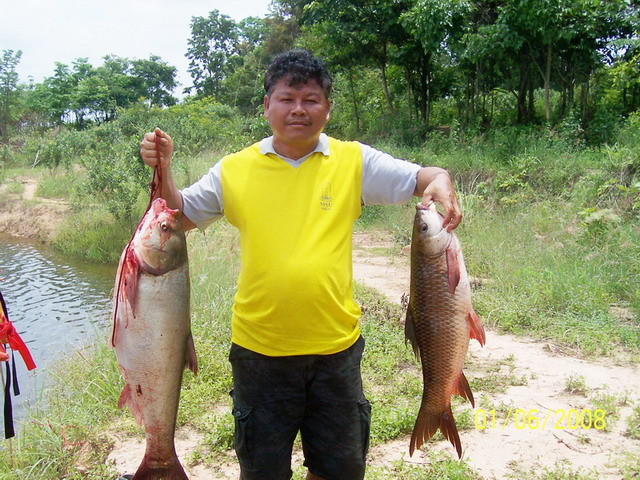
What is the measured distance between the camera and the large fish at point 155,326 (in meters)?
2.12

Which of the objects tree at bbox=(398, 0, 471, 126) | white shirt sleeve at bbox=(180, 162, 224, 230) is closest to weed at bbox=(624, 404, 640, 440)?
white shirt sleeve at bbox=(180, 162, 224, 230)

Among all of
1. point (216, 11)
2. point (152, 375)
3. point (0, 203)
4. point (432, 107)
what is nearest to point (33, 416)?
point (152, 375)

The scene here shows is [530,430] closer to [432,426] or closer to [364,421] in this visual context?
[432,426]

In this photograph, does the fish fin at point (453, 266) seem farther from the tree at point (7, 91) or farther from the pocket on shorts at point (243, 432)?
the tree at point (7, 91)

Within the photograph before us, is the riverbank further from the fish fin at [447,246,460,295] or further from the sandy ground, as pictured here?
the fish fin at [447,246,460,295]

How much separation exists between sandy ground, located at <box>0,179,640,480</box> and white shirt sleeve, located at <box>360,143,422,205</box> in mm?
1806

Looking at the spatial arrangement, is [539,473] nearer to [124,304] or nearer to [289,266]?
[289,266]

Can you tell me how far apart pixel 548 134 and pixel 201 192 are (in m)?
11.0

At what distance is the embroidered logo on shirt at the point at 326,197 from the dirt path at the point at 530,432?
1932 millimetres

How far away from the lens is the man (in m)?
2.19

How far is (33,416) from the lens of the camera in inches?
175

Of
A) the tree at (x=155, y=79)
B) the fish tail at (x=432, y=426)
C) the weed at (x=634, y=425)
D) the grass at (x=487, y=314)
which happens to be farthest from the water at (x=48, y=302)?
the tree at (x=155, y=79)

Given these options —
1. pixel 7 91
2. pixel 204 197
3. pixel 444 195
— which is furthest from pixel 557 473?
pixel 7 91

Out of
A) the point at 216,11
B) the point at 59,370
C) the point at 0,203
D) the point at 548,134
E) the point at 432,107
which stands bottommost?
the point at 59,370
